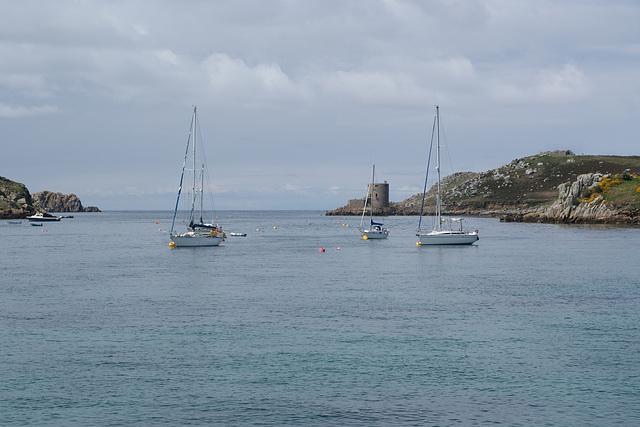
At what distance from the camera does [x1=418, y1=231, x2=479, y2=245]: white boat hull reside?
87.9 meters

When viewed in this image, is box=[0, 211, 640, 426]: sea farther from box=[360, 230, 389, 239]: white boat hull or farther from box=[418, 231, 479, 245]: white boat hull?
box=[360, 230, 389, 239]: white boat hull

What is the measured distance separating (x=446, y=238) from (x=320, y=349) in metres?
63.8

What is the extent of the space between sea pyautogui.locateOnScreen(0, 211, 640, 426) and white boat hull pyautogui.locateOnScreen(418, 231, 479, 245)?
31892mm

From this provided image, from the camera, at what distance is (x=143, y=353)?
26.2 meters

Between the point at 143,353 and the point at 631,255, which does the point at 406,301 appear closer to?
the point at 143,353

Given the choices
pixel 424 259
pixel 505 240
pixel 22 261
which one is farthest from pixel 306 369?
pixel 505 240

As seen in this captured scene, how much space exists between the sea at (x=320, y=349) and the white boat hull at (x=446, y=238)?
31892 mm

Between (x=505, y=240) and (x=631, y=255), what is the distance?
3396cm

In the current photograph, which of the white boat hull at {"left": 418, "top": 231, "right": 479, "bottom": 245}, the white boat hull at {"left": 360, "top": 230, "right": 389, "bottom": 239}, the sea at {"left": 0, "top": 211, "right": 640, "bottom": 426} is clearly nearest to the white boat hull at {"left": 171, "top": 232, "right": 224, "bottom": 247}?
the sea at {"left": 0, "top": 211, "right": 640, "bottom": 426}

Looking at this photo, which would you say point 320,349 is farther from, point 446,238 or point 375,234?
point 375,234

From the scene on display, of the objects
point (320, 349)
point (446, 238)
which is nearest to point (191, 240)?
point (446, 238)

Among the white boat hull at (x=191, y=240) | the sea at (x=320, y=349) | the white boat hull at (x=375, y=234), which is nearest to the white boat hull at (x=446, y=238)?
the white boat hull at (x=375, y=234)

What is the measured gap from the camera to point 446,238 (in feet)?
290

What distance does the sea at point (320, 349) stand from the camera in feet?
64.4
